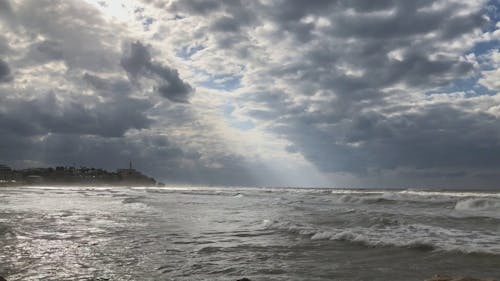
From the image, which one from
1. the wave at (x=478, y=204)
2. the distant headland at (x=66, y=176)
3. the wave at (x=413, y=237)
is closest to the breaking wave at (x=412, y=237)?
the wave at (x=413, y=237)

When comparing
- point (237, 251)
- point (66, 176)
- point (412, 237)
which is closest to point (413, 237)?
point (412, 237)

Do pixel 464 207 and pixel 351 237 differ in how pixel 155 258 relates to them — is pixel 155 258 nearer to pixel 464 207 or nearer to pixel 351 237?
pixel 351 237

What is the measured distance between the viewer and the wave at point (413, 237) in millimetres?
10258

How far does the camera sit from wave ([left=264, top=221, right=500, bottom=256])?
10258 mm

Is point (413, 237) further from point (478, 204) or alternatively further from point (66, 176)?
point (66, 176)

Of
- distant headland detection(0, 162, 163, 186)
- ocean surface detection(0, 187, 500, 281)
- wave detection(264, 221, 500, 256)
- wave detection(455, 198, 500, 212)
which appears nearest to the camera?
ocean surface detection(0, 187, 500, 281)

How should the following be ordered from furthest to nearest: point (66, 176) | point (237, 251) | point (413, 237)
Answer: point (66, 176), point (413, 237), point (237, 251)

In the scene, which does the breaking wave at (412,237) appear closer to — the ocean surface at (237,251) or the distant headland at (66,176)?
the ocean surface at (237,251)

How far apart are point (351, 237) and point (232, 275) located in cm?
558

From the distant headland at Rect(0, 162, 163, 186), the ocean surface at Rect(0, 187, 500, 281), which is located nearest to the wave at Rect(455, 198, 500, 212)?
the ocean surface at Rect(0, 187, 500, 281)

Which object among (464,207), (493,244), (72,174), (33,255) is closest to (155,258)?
(33,255)

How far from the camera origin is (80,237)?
11.7 meters

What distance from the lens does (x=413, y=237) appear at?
1197 cm

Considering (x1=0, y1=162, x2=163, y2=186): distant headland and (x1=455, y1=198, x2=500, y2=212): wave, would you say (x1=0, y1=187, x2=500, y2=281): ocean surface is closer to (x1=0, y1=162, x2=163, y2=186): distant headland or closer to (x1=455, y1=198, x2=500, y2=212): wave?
(x1=455, y1=198, x2=500, y2=212): wave
